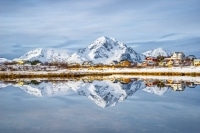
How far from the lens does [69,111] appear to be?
18.9 m

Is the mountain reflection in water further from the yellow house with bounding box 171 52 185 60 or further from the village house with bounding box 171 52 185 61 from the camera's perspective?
the yellow house with bounding box 171 52 185 60

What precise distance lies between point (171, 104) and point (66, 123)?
28.0 ft

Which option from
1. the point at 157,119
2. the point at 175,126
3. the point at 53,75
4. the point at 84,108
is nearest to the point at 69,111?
the point at 84,108

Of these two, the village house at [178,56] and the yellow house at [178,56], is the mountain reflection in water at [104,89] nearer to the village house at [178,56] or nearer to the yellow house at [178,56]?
the village house at [178,56]

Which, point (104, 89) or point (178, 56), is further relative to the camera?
point (178, 56)

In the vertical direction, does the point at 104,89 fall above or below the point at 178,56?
below

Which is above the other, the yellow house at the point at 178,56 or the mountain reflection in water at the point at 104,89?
the yellow house at the point at 178,56

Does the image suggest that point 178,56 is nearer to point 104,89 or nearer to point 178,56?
point 178,56

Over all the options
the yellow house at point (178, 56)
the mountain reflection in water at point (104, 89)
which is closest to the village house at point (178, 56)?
the yellow house at point (178, 56)

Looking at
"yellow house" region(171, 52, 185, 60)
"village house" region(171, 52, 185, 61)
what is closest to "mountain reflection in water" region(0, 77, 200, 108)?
"village house" region(171, 52, 185, 61)

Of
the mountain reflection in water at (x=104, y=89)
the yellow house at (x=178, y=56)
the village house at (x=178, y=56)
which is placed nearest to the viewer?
the mountain reflection in water at (x=104, y=89)

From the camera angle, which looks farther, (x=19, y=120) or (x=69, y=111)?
(x=69, y=111)

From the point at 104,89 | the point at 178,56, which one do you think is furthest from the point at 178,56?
the point at 104,89

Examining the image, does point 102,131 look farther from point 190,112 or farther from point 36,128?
point 190,112
